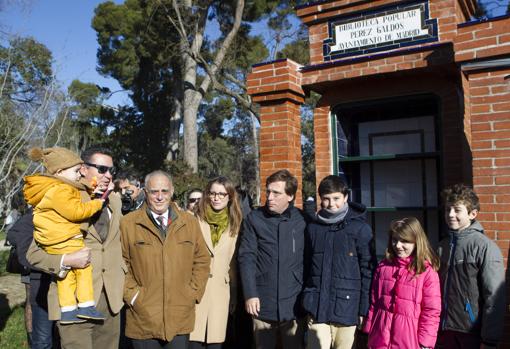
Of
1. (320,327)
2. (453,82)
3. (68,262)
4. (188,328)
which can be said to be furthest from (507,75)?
(68,262)

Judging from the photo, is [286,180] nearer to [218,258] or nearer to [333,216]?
[333,216]

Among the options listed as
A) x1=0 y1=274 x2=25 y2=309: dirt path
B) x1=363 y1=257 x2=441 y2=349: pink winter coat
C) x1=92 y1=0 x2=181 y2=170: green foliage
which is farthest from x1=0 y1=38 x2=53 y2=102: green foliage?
x1=92 y1=0 x2=181 y2=170: green foliage

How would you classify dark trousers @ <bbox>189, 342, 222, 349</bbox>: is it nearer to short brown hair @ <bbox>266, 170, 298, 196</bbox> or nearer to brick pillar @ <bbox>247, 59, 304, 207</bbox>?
short brown hair @ <bbox>266, 170, 298, 196</bbox>

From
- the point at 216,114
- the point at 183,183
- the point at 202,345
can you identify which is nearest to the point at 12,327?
the point at 202,345

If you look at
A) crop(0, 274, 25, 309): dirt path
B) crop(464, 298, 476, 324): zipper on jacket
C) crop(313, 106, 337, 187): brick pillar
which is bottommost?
crop(0, 274, 25, 309): dirt path

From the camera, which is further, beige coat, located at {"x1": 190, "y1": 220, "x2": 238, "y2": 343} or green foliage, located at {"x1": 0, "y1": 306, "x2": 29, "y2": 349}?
green foliage, located at {"x1": 0, "y1": 306, "x2": 29, "y2": 349}

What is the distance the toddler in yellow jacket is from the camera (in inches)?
118

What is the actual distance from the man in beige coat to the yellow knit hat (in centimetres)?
56

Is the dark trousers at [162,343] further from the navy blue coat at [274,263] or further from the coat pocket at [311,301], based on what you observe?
the coat pocket at [311,301]

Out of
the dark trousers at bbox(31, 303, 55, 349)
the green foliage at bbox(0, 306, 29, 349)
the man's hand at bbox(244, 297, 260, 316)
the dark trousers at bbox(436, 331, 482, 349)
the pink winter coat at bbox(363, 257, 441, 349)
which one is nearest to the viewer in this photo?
the pink winter coat at bbox(363, 257, 441, 349)

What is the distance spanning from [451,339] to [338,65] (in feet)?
9.34

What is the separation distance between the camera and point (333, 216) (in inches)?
134

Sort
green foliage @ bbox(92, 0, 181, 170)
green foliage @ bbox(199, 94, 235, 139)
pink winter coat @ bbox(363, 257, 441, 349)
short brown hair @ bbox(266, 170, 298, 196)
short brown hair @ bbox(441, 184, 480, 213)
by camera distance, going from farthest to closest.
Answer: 1. green foliage @ bbox(199, 94, 235, 139)
2. green foliage @ bbox(92, 0, 181, 170)
3. short brown hair @ bbox(266, 170, 298, 196)
4. short brown hair @ bbox(441, 184, 480, 213)
5. pink winter coat @ bbox(363, 257, 441, 349)

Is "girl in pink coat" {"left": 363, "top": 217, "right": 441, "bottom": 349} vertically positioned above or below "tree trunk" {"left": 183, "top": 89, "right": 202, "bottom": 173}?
below
